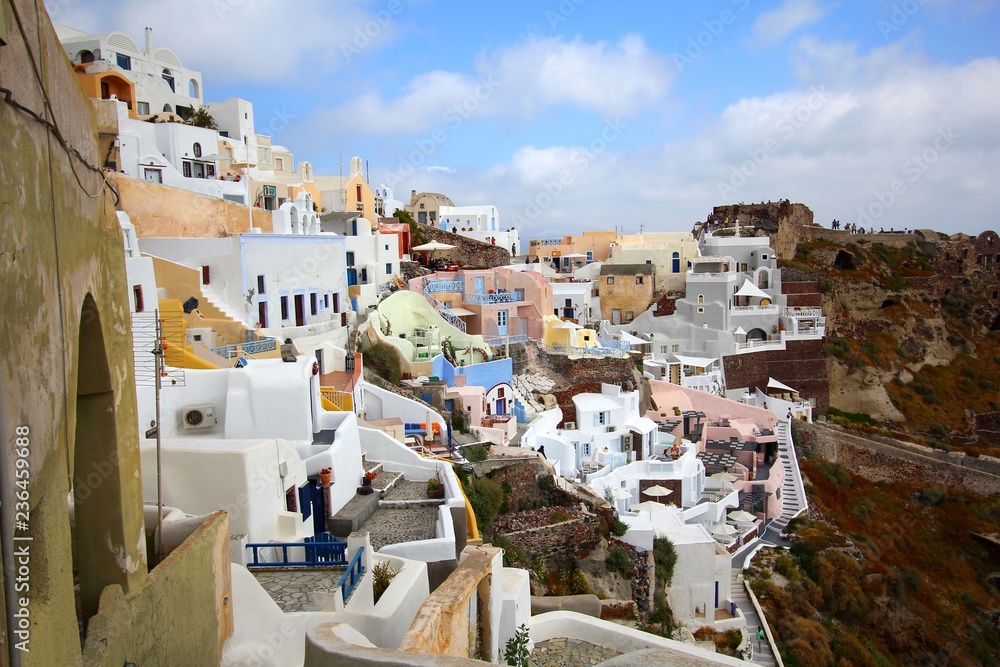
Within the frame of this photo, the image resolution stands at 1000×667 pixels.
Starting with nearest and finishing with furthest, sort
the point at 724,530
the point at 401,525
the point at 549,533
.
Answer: the point at 401,525, the point at 549,533, the point at 724,530

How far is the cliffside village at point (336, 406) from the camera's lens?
12.6 feet

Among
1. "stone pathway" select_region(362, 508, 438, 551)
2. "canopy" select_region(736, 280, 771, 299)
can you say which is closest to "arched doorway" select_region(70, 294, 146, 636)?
"stone pathway" select_region(362, 508, 438, 551)

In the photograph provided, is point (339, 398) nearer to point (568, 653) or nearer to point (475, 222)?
point (568, 653)

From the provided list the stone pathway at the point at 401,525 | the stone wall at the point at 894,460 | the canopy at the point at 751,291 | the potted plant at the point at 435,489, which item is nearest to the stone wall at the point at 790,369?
the canopy at the point at 751,291

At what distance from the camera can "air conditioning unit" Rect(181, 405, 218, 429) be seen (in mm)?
10875

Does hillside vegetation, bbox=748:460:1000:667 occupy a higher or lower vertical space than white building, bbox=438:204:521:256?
lower

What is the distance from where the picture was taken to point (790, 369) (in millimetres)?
38000

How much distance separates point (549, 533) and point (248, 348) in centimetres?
785

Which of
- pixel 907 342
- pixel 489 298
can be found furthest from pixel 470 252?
pixel 907 342

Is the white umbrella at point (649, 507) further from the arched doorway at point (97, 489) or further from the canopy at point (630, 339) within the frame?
the arched doorway at point (97, 489)

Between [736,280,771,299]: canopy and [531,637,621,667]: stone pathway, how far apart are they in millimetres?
32235

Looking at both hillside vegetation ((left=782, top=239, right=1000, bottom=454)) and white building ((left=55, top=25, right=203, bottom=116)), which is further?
hillside vegetation ((left=782, top=239, right=1000, bottom=454))

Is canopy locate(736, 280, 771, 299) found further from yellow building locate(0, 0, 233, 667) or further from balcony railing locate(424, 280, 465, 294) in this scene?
yellow building locate(0, 0, 233, 667)

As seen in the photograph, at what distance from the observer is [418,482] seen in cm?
1316
